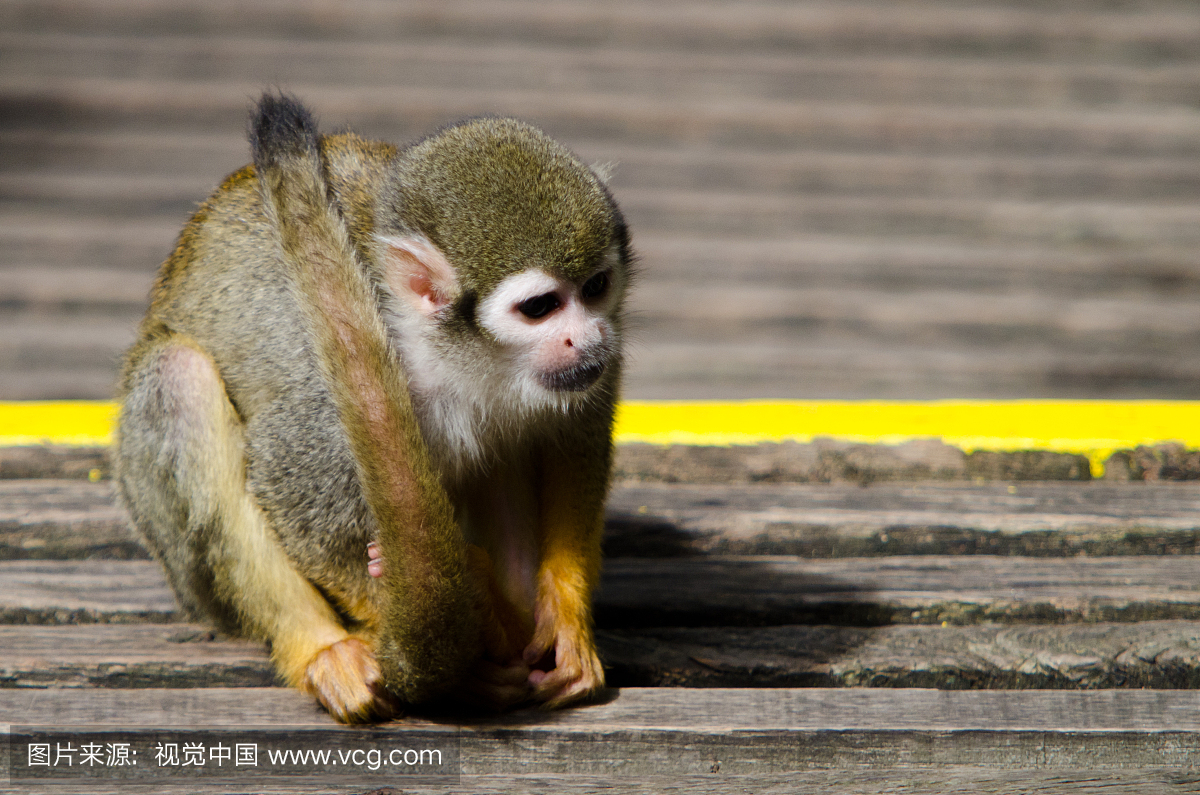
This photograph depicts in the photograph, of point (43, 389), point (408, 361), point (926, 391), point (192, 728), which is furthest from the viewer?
point (926, 391)

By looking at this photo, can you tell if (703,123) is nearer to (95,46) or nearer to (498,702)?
(95,46)

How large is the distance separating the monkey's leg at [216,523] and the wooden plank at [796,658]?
5.9 inches

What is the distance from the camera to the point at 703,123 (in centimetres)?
680

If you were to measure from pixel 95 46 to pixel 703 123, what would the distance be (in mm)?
3986

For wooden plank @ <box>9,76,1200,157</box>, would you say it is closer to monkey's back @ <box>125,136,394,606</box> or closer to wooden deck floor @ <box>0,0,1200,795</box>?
wooden deck floor @ <box>0,0,1200,795</box>

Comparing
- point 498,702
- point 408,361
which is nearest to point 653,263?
point 408,361

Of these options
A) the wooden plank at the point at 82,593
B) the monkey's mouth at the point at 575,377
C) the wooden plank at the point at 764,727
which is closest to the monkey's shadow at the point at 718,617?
the wooden plank at the point at 764,727

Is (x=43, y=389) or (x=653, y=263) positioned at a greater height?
(x=653, y=263)

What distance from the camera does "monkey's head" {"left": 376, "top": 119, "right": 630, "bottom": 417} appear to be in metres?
2.44

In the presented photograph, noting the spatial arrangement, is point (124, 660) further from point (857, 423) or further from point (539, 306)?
point (857, 423)

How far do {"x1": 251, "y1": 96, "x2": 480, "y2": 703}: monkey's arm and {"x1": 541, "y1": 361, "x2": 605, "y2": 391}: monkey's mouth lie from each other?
486 mm

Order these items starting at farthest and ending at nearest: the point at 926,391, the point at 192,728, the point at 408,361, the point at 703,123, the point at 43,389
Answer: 1. the point at 703,123
2. the point at 926,391
3. the point at 43,389
4. the point at 408,361
5. the point at 192,728

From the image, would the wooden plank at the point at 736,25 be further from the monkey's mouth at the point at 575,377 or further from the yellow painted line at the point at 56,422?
the monkey's mouth at the point at 575,377

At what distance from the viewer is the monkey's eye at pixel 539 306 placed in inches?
97.5
